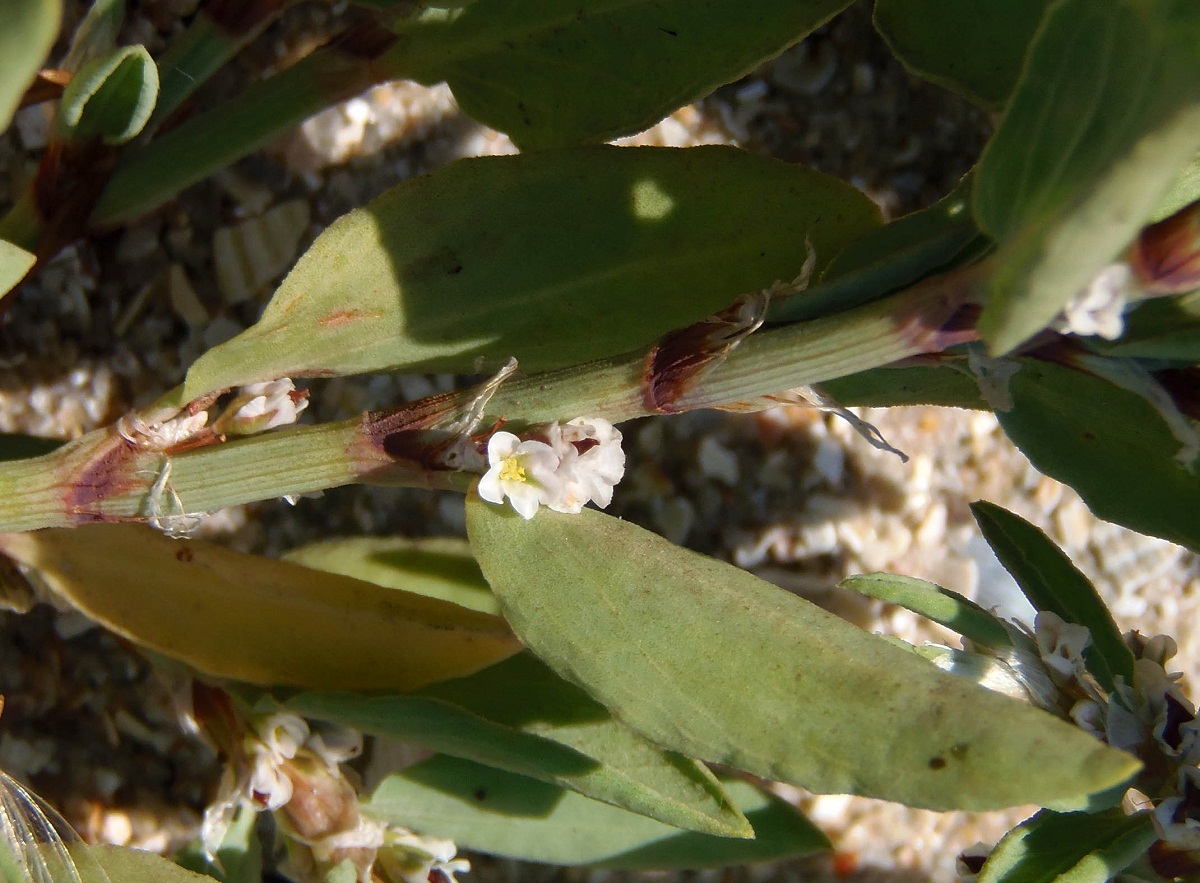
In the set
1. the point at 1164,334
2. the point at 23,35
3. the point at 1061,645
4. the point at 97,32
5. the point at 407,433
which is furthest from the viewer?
the point at 97,32

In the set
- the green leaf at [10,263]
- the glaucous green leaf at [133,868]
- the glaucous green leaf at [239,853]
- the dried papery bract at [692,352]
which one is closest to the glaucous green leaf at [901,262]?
the dried papery bract at [692,352]

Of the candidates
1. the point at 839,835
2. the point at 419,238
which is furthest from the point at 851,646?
the point at 839,835

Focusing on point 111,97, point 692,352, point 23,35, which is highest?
point 23,35

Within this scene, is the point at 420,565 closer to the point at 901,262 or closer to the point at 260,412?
the point at 260,412

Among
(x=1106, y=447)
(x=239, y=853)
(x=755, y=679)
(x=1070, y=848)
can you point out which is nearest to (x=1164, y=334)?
(x=1106, y=447)

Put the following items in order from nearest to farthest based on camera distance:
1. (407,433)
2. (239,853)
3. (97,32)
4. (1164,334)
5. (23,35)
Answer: (23,35) → (1164,334) → (407,433) → (97,32) → (239,853)

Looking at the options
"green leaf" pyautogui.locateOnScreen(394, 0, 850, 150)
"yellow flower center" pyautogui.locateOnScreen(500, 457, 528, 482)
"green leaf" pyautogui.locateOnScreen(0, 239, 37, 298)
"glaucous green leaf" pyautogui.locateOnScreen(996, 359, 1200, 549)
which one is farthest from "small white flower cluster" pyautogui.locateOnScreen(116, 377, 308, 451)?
"glaucous green leaf" pyautogui.locateOnScreen(996, 359, 1200, 549)
